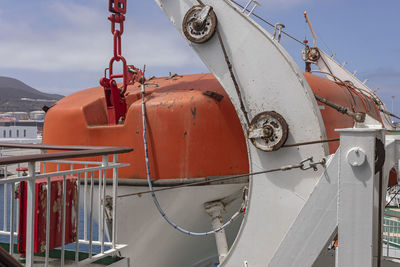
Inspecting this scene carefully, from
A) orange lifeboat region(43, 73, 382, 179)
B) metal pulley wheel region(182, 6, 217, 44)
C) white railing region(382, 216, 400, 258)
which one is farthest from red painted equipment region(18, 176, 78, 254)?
white railing region(382, 216, 400, 258)

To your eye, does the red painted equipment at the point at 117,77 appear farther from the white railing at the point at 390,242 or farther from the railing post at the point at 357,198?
the white railing at the point at 390,242

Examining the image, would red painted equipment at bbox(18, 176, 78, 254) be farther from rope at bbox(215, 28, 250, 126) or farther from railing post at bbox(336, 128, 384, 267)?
railing post at bbox(336, 128, 384, 267)

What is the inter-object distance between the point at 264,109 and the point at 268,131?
8.3 inches

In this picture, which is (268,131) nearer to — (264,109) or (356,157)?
(264,109)

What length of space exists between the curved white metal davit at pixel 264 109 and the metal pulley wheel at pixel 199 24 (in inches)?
1.4

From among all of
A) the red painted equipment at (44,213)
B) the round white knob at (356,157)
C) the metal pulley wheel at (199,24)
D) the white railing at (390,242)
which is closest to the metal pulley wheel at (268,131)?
the metal pulley wheel at (199,24)

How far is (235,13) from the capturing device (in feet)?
12.2

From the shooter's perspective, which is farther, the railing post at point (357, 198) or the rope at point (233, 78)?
the rope at point (233, 78)

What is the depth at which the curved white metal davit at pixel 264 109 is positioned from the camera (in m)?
3.52

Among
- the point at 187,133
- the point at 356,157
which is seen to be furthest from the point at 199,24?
the point at 356,157

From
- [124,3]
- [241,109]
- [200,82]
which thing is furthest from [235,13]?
[124,3]

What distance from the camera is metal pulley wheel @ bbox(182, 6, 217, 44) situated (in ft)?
12.4

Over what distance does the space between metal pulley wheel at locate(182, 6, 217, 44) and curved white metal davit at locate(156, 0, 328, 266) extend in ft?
0.12

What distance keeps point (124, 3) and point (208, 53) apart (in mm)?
1385
